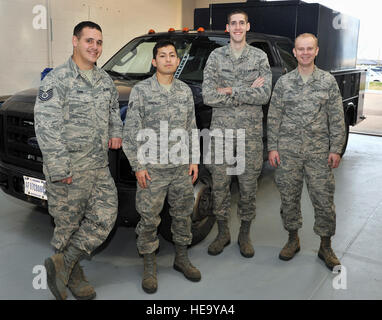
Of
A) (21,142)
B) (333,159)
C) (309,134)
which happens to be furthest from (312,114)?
(21,142)

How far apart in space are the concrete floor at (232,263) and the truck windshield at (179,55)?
1.50m

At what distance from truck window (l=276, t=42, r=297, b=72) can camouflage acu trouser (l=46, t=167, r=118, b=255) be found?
2751mm

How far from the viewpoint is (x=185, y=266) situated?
3.02 meters

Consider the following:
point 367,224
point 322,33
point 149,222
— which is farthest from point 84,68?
point 322,33

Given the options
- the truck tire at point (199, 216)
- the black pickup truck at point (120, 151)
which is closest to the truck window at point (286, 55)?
the black pickup truck at point (120, 151)

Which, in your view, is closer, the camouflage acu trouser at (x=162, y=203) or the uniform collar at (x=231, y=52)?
the camouflage acu trouser at (x=162, y=203)

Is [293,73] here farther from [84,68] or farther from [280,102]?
[84,68]

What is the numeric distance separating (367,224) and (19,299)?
10.6ft

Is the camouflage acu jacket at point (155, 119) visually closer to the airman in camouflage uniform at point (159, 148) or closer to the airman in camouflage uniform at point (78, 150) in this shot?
the airman in camouflage uniform at point (159, 148)

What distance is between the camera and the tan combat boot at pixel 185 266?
296 cm

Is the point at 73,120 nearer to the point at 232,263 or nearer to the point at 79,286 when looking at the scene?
the point at 79,286

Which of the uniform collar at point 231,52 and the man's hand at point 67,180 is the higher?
the uniform collar at point 231,52

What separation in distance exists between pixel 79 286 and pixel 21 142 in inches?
52.1
